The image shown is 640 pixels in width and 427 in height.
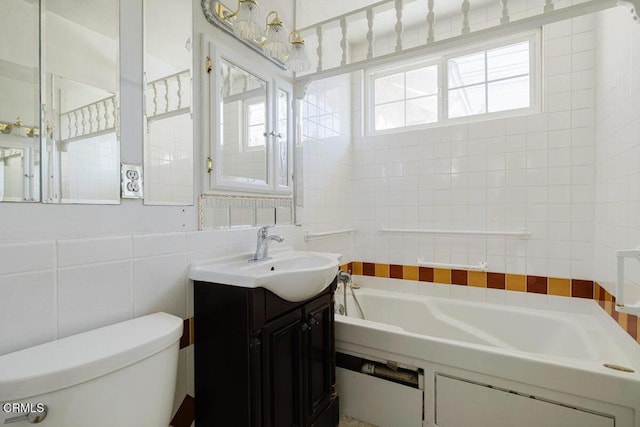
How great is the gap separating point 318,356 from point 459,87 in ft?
7.49

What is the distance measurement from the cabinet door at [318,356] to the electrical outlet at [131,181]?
84 centimetres

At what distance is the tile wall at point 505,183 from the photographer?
202cm

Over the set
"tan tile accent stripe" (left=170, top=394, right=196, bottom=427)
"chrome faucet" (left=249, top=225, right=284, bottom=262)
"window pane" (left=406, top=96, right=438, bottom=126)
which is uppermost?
"window pane" (left=406, top=96, right=438, bottom=126)

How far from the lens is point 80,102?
1000mm

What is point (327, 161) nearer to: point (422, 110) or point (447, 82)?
point (422, 110)

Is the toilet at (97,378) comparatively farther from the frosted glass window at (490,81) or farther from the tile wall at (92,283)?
the frosted glass window at (490,81)

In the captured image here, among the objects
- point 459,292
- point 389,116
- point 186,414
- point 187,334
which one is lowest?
point 186,414

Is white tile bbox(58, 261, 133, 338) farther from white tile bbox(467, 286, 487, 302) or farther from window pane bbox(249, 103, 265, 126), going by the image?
white tile bbox(467, 286, 487, 302)

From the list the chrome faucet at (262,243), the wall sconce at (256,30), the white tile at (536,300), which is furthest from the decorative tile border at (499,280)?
the wall sconce at (256,30)

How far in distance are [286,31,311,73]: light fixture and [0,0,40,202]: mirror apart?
3.56 ft

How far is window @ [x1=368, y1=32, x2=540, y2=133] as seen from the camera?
2.26 metres

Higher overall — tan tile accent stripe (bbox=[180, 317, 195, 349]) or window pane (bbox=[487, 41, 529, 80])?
window pane (bbox=[487, 41, 529, 80])

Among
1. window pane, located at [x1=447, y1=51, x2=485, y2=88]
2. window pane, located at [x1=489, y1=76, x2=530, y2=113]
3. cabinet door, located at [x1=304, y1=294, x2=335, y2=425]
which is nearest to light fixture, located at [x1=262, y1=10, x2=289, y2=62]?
cabinet door, located at [x1=304, y1=294, x2=335, y2=425]

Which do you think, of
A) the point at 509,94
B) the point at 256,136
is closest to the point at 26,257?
the point at 256,136
